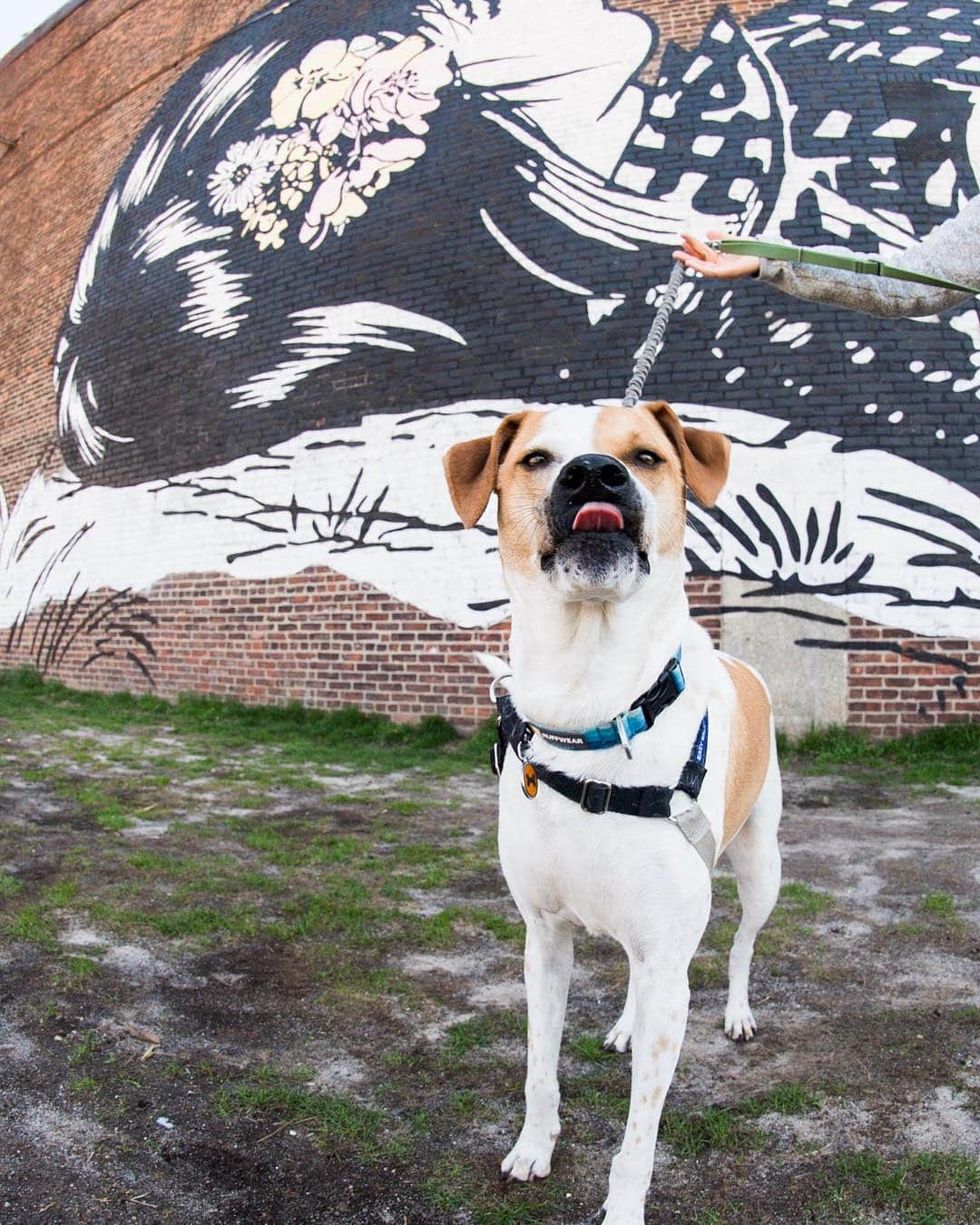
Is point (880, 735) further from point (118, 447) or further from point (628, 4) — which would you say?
point (118, 447)


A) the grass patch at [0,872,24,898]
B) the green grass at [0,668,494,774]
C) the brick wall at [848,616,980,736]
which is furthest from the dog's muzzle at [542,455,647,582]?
the brick wall at [848,616,980,736]

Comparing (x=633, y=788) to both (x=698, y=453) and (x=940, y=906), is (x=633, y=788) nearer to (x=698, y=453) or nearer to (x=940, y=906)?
(x=698, y=453)

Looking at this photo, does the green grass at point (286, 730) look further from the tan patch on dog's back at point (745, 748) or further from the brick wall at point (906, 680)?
the tan patch on dog's back at point (745, 748)

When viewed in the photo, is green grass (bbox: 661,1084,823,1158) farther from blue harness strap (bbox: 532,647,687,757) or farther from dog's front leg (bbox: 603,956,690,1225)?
blue harness strap (bbox: 532,647,687,757)

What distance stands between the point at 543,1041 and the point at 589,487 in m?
1.35

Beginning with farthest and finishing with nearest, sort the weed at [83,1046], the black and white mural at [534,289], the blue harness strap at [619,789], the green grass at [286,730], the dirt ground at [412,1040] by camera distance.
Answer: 1. the green grass at [286,730]
2. the black and white mural at [534,289]
3. the weed at [83,1046]
4. the dirt ground at [412,1040]
5. the blue harness strap at [619,789]

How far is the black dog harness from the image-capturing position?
6.33ft

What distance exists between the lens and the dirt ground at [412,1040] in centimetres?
211

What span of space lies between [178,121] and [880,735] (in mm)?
9481

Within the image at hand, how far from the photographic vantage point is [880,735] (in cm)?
→ 654

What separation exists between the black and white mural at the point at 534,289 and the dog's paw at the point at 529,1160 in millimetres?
5147

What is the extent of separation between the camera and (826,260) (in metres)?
2.35

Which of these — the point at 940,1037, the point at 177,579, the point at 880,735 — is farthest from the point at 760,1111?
the point at 177,579

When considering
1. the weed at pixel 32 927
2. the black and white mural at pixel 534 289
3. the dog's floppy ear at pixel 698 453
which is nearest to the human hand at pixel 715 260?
the dog's floppy ear at pixel 698 453
